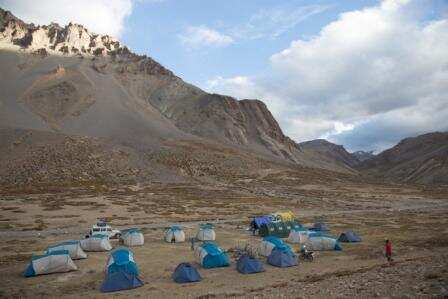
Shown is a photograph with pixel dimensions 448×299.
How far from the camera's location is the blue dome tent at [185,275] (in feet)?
78.9

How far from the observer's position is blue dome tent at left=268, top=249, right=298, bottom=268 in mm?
27594

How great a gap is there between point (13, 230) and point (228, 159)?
94.3 m

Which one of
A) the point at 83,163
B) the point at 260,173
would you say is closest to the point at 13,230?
the point at 83,163

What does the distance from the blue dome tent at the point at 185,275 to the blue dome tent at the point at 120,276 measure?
1.93m

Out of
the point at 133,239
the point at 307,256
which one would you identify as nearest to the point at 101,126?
the point at 133,239

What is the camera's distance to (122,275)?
23.3 metres

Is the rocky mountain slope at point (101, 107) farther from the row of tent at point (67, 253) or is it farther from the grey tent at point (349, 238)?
the grey tent at point (349, 238)

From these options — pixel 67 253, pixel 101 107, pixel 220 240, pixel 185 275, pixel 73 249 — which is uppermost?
pixel 101 107

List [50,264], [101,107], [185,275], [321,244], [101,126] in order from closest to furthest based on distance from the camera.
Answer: [185,275] → [50,264] → [321,244] → [101,126] → [101,107]

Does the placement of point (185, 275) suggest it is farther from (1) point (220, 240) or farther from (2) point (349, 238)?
(2) point (349, 238)

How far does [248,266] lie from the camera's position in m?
25.9

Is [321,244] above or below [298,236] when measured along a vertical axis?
below

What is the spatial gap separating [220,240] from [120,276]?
57.4 feet

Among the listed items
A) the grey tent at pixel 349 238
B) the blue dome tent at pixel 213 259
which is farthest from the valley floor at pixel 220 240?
the grey tent at pixel 349 238
